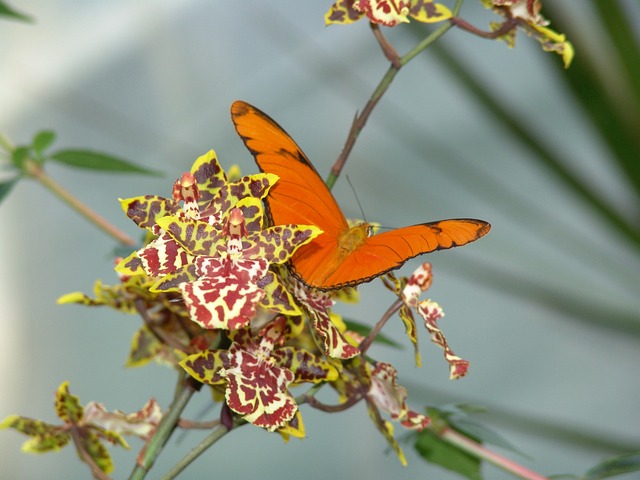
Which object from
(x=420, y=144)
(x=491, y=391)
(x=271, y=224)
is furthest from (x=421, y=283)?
(x=491, y=391)

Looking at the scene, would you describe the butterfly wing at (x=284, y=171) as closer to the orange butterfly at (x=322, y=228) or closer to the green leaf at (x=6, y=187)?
the orange butterfly at (x=322, y=228)

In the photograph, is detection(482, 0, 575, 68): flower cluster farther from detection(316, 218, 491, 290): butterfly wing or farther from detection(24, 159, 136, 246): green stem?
detection(24, 159, 136, 246): green stem

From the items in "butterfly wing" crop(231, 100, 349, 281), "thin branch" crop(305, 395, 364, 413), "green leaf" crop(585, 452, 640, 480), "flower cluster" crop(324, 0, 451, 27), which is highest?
"flower cluster" crop(324, 0, 451, 27)

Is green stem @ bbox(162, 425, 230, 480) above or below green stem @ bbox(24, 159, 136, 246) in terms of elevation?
below

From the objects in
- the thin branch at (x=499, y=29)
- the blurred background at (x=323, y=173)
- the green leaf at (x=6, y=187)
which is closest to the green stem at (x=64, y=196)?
the green leaf at (x=6, y=187)

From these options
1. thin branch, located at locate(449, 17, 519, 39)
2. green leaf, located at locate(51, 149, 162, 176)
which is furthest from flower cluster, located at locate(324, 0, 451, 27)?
green leaf, located at locate(51, 149, 162, 176)

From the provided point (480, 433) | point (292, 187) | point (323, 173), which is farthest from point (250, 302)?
point (323, 173)

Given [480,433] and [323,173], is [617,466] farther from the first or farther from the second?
[323,173]
